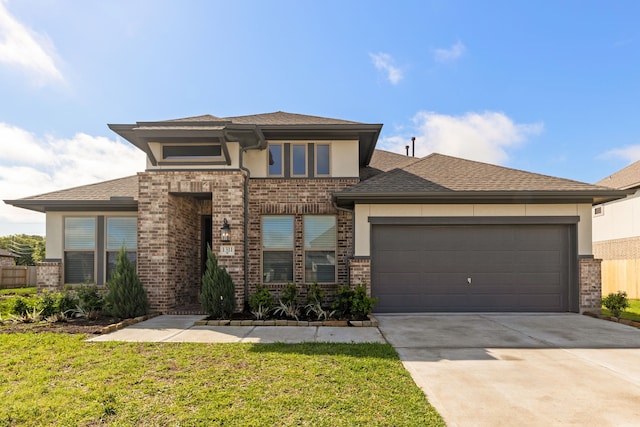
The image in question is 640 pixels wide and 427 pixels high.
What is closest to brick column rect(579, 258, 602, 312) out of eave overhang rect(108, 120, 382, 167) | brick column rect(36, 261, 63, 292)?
eave overhang rect(108, 120, 382, 167)

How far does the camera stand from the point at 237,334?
21.6 feet

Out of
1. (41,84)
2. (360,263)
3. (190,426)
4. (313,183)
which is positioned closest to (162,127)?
(41,84)

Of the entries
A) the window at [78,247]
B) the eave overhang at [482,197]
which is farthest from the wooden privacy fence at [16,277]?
the eave overhang at [482,197]

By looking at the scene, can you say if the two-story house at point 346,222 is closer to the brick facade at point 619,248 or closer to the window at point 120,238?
the window at point 120,238

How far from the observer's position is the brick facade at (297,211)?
918 cm

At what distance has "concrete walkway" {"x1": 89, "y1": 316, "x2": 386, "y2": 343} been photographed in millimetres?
6148

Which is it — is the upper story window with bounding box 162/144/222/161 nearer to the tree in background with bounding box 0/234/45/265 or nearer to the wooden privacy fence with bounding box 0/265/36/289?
the wooden privacy fence with bounding box 0/265/36/289

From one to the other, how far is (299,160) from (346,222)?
7.15 feet

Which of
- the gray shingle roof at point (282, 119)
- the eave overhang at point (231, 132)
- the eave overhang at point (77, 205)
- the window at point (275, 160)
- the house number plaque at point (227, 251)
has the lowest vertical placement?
the house number plaque at point (227, 251)

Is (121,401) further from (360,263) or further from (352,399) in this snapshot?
(360,263)

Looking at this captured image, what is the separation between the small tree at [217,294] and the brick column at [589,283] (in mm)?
8649

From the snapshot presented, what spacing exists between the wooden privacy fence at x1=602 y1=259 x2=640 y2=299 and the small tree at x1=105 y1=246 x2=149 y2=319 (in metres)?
16.8

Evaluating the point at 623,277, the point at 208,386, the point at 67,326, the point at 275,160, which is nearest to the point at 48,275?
the point at 67,326

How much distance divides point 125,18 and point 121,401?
8425 millimetres
